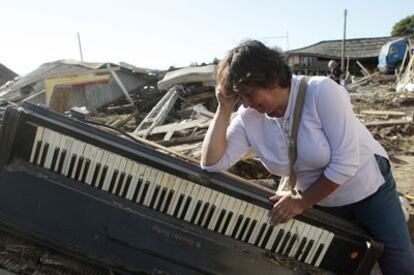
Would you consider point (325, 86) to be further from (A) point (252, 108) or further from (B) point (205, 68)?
(B) point (205, 68)

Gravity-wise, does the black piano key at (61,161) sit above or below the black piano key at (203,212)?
above

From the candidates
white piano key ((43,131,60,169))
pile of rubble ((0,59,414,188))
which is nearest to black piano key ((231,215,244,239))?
white piano key ((43,131,60,169))

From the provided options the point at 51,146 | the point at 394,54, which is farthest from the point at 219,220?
the point at 394,54

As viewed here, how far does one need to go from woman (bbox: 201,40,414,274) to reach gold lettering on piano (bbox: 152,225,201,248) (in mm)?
389

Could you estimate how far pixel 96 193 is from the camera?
248 centimetres

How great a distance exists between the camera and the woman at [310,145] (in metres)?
2.34

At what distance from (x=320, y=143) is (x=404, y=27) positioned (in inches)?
2244

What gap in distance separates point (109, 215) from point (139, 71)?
49.0ft

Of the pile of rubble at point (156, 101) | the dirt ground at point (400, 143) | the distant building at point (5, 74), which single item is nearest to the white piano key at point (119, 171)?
the dirt ground at point (400, 143)

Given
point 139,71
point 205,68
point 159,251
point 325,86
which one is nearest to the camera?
point 325,86

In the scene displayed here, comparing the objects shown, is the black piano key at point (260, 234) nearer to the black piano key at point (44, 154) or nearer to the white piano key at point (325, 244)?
the white piano key at point (325, 244)

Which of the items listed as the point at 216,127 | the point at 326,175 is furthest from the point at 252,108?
the point at 326,175

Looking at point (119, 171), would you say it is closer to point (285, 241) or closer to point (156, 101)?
point (285, 241)

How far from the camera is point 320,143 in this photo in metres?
2.41
